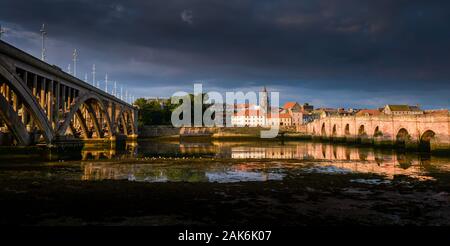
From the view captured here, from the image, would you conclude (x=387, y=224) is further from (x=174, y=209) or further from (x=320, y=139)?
(x=320, y=139)

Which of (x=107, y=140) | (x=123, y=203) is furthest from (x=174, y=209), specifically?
(x=107, y=140)

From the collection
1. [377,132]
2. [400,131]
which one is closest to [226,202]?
[400,131]

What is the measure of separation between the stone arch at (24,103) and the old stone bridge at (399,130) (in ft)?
152

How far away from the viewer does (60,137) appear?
134 ft

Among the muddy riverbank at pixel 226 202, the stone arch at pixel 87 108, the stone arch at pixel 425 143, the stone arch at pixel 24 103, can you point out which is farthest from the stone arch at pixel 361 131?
the stone arch at pixel 24 103

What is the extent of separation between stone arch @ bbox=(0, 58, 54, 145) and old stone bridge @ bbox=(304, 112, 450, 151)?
46481mm

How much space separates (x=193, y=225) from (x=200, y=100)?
144m

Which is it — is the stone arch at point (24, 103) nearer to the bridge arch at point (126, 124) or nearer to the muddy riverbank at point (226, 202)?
the muddy riverbank at point (226, 202)

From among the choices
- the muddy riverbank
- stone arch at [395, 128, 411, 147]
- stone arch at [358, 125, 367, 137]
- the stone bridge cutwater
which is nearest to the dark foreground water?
the muddy riverbank

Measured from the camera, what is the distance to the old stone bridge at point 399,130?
45469 mm

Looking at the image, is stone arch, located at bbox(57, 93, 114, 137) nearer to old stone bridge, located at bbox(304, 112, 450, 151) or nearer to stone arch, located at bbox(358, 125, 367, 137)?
old stone bridge, located at bbox(304, 112, 450, 151)

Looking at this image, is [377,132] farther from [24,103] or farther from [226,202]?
[226,202]

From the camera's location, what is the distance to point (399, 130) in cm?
5675
